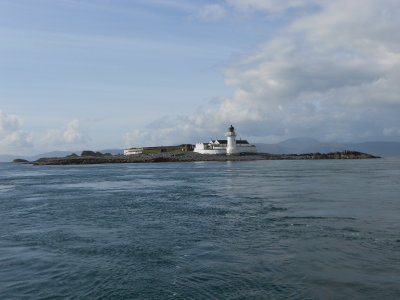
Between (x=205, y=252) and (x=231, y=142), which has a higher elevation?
(x=231, y=142)

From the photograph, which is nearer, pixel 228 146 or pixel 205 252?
pixel 205 252

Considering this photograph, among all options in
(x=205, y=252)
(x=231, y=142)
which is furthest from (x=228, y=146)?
(x=205, y=252)

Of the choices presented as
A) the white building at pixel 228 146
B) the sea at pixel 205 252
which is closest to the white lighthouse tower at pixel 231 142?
the white building at pixel 228 146

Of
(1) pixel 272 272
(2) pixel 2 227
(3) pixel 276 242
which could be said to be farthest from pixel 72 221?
(1) pixel 272 272

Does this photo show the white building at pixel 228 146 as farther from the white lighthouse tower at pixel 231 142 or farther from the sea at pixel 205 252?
the sea at pixel 205 252

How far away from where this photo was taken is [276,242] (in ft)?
57.3

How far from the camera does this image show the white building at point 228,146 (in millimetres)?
154125

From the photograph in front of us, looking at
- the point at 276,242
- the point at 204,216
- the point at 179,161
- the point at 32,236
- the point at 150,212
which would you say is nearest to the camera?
the point at 276,242

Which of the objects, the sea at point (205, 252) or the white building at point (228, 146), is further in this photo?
the white building at point (228, 146)

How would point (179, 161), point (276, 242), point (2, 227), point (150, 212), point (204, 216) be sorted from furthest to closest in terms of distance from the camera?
1. point (179, 161)
2. point (150, 212)
3. point (204, 216)
4. point (2, 227)
5. point (276, 242)

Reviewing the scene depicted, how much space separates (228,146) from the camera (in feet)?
510

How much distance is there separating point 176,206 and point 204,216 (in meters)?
5.57

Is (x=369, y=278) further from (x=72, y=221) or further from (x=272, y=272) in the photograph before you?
(x=72, y=221)

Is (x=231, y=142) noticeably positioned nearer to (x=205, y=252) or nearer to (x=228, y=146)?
(x=228, y=146)
